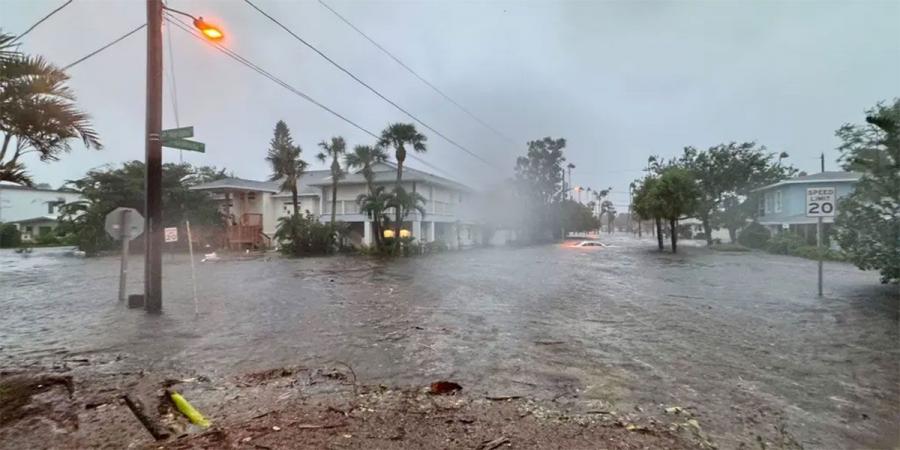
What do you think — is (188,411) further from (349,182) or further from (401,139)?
(349,182)

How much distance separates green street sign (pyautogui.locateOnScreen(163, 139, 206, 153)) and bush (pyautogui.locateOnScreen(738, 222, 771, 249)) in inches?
1493

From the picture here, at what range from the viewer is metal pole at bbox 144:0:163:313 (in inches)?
362

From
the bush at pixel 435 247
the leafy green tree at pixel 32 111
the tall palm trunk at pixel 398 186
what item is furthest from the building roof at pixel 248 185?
the leafy green tree at pixel 32 111

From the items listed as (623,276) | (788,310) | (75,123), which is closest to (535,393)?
(75,123)

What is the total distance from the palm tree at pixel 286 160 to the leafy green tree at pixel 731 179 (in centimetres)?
3332

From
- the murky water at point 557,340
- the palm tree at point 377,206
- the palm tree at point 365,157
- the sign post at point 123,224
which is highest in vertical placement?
the palm tree at point 365,157

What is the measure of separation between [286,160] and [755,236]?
121 ft

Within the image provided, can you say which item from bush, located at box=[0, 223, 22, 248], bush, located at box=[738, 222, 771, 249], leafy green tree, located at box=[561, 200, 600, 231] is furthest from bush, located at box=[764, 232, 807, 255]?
bush, located at box=[0, 223, 22, 248]

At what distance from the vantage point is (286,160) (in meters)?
30.4

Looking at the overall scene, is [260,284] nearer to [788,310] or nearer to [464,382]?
[464,382]

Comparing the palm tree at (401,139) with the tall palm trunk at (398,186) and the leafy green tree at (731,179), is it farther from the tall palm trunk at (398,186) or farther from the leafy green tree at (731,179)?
the leafy green tree at (731,179)

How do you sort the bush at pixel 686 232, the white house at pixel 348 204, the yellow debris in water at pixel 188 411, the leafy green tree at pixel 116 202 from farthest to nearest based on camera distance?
the bush at pixel 686 232, the white house at pixel 348 204, the leafy green tree at pixel 116 202, the yellow debris in water at pixel 188 411

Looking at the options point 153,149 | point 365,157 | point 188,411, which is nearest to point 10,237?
point 365,157

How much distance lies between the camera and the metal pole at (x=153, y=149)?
9.19m
